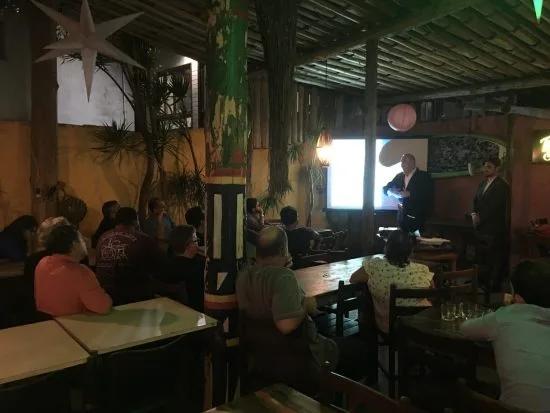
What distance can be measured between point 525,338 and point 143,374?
5.53 ft

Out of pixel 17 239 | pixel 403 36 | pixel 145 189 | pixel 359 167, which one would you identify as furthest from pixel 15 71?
pixel 359 167

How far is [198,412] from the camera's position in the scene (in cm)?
326

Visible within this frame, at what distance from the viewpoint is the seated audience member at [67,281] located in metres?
2.90

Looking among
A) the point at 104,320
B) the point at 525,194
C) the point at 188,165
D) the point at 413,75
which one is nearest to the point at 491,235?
the point at 525,194

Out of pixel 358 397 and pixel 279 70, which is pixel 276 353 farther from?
pixel 279 70

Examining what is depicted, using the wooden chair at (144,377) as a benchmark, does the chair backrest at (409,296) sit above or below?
above

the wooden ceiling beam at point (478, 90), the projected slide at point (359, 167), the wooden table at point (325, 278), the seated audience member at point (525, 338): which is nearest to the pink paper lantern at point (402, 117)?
the projected slide at point (359, 167)

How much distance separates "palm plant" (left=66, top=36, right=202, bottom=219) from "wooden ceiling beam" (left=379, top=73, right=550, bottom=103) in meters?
4.26

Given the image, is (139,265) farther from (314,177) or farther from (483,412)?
(314,177)

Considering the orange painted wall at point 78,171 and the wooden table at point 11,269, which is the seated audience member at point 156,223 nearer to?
the orange painted wall at point 78,171

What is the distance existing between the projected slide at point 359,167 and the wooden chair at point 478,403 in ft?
24.0

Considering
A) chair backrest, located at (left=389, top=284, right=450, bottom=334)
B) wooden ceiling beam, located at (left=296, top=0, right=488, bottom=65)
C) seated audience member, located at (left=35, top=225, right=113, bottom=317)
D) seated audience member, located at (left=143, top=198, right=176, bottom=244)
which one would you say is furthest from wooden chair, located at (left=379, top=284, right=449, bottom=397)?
seated audience member, located at (left=143, top=198, right=176, bottom=244)

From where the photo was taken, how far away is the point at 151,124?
24.1ft

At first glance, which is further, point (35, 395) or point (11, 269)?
point (11, 269)
